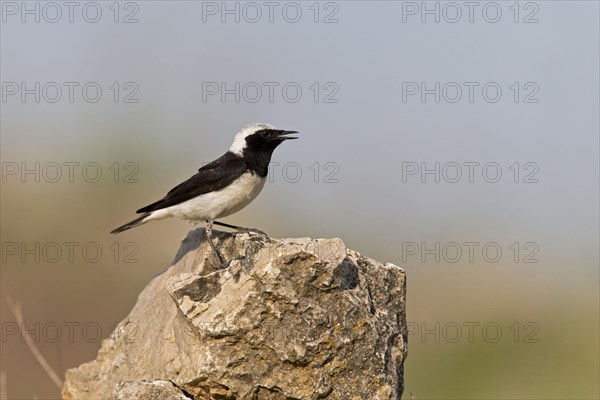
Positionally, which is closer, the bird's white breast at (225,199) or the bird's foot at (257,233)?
the bird's foot at (257,233)

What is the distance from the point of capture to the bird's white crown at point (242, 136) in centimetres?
1037

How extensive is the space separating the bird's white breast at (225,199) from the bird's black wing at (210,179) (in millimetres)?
53

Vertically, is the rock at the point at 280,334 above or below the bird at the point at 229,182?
below

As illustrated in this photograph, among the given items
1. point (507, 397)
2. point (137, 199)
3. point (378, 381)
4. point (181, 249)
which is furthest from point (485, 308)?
point (378, 381)

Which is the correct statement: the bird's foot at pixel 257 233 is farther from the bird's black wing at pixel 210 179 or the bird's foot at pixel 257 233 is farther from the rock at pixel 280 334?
the rock at pixel 280 334

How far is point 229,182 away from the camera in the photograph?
33.0ft

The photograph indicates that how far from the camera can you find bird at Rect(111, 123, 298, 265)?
10062 millimetres

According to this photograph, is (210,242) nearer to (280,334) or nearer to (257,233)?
(257,233)

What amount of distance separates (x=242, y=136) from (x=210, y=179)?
67 cm

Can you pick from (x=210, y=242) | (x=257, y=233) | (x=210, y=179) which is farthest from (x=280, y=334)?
(x=210, y=179)

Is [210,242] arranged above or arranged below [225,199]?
below

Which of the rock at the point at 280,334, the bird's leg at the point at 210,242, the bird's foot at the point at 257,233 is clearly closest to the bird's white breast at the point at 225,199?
the bird's foot at the point at 257,233

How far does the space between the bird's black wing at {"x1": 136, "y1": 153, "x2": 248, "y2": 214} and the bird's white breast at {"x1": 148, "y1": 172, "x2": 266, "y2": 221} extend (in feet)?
0.17

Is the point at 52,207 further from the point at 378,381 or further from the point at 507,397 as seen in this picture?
the point at 378,381
